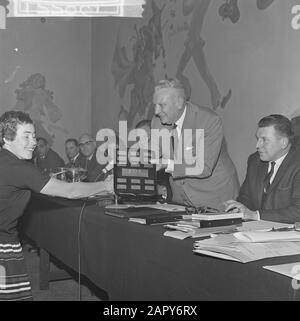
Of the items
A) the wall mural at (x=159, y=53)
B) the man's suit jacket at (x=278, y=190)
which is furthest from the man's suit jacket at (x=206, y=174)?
the wall mural at (x=159, y=53)

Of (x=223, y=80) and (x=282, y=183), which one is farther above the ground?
(x=223, y=80)

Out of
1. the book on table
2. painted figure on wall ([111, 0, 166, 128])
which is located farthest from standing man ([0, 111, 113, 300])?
painted figure on wall ([111, 0, 166, 128])

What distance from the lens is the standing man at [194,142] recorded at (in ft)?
10.2

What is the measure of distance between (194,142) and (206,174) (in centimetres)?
20

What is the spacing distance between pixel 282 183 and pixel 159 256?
1.08 m

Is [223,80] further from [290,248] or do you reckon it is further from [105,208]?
[290,248]

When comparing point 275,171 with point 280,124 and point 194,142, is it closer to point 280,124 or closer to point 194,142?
point 280,124

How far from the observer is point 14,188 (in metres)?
2.38

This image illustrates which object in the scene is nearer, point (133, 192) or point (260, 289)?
point (260, 289)

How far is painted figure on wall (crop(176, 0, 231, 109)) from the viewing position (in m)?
4.92

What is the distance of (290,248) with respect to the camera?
70.3 inches

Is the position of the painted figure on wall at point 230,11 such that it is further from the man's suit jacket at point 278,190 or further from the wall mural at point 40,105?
the wall mural at point 40,105

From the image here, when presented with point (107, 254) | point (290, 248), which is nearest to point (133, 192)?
point (107, 254)

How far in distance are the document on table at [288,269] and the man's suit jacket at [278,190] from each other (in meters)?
1.00
